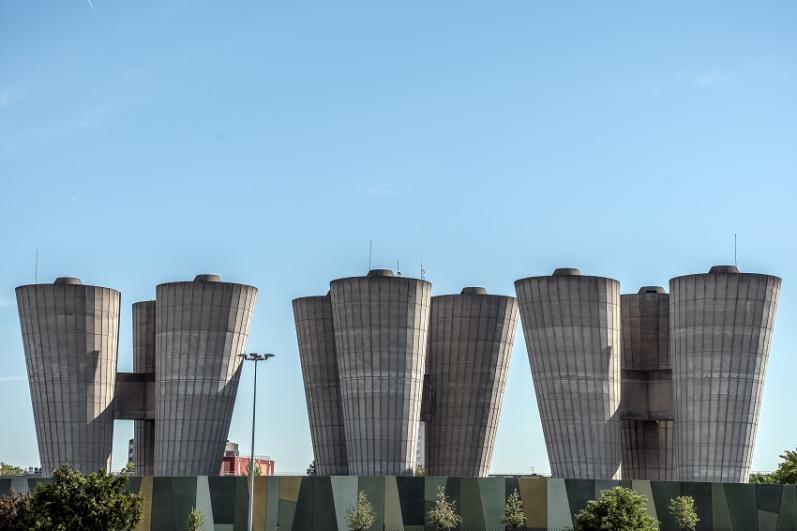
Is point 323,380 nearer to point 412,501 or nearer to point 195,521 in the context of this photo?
point 412,501

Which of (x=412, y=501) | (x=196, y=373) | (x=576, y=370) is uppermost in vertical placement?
(x=576, y=370)

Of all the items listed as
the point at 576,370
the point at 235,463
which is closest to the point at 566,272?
the point at 576,370

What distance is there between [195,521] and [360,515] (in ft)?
25.1

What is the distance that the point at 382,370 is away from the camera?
2672 inches

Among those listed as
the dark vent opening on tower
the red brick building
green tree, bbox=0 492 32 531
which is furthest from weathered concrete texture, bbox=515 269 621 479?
the red brick building

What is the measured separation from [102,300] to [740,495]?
139 feet

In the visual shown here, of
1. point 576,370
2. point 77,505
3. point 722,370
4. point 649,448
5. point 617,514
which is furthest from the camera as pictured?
point 649,448

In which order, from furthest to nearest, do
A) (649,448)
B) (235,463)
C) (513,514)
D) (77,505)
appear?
1. (235,463)
2. (649,448)
3. (513,514)
4. (77,505)

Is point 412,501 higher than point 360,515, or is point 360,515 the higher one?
point 412,501

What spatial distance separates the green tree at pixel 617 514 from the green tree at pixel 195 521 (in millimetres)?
17431

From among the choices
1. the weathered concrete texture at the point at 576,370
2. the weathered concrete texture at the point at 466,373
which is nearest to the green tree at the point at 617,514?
the weathered concrete texture at the point at 576,370

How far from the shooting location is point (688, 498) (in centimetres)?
5325

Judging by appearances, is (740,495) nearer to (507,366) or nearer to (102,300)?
(507,366)

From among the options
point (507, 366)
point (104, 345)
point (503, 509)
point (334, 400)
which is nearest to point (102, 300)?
point (104, 345)
